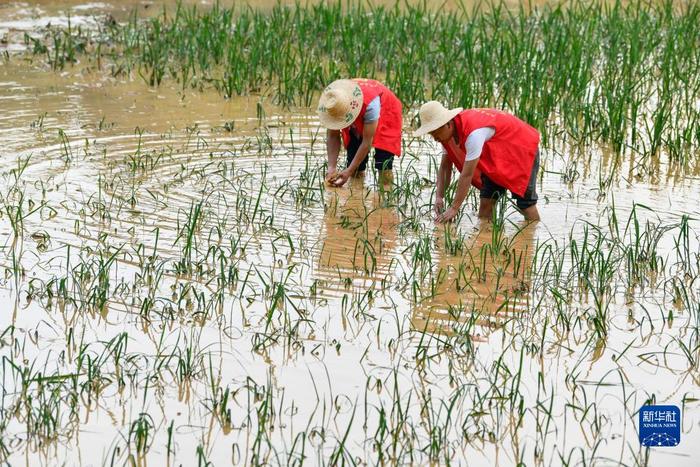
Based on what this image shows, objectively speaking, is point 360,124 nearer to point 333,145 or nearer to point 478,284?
point 333,145

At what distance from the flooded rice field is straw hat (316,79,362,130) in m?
0.34

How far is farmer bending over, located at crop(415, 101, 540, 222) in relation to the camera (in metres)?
5.20

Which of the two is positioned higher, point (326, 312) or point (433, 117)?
point (433, 117)

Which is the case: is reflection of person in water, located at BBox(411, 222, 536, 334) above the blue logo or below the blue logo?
below

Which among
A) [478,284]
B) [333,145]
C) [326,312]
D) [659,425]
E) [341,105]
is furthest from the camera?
[333,145]

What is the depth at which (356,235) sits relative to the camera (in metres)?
5.27

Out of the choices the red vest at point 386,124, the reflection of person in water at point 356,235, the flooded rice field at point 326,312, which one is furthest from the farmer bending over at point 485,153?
the red vest at point 386,124

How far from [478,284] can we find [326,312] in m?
0.70

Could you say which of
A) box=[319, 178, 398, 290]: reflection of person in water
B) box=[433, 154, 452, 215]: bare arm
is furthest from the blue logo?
box=[433, 154, 452, 215]: bare arm

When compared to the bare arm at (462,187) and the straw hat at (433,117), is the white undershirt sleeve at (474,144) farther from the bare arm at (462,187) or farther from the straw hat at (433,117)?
the straw hat at (433,117)

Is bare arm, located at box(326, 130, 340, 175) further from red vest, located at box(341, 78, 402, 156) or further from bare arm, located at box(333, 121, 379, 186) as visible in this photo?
bare arm, located at box(333, 121, 379, 186)

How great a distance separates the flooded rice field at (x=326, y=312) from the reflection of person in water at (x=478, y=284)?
0.6 inches

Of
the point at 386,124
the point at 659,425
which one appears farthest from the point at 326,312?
the point at 386,124

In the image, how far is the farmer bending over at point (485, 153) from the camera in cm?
520
